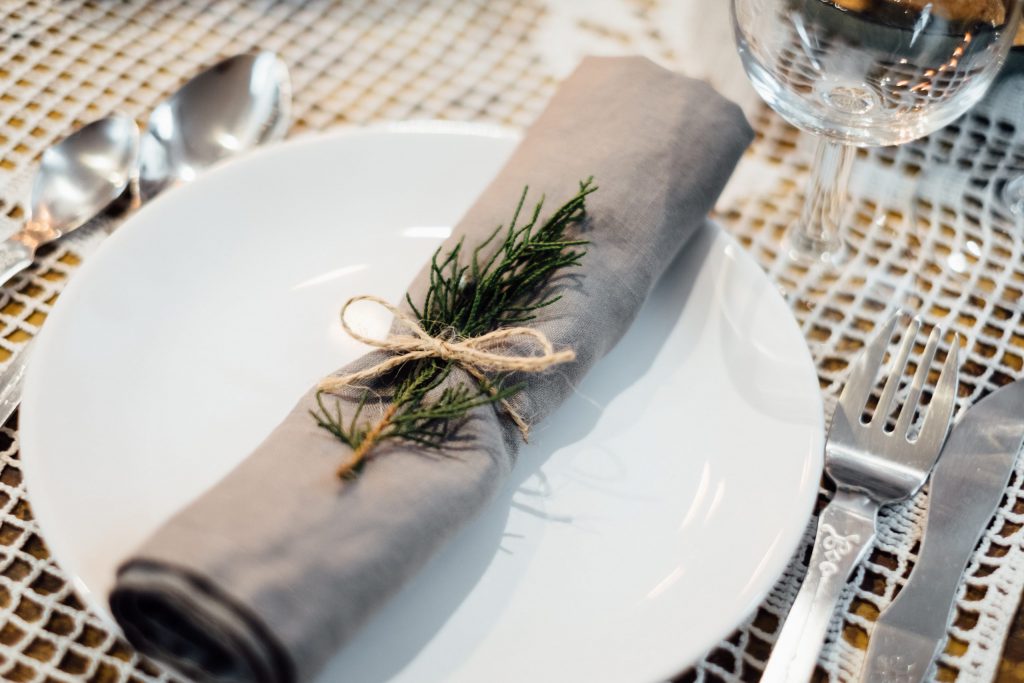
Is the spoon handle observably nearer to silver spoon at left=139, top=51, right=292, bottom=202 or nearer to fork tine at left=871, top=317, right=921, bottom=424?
silver spoon at left=139, top=51, right=292, bottom=202

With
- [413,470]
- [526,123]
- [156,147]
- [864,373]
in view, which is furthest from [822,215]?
[156,147]

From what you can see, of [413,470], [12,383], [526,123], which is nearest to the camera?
[413,470]

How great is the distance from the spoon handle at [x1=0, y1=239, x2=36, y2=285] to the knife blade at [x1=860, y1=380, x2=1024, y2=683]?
62 cm

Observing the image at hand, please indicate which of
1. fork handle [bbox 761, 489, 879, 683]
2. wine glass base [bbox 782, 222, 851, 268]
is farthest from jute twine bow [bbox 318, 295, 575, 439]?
wine glass base [bbox 782, 222, 851, 268]

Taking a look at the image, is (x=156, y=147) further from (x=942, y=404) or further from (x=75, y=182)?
(x=942, y=404)

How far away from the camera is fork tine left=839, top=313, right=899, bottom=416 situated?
0.63m

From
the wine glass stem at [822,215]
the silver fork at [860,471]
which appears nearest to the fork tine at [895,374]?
the silver fork at [860,471]

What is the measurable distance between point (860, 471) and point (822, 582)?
0.09 metres

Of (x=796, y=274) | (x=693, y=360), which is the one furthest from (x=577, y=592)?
(x=796, y=274)

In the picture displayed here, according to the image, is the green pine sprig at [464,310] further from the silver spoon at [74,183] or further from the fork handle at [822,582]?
the silver spoon at [74,183]

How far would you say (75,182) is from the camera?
2.50 ft

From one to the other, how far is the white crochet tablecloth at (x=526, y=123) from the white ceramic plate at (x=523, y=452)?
0.06 meters

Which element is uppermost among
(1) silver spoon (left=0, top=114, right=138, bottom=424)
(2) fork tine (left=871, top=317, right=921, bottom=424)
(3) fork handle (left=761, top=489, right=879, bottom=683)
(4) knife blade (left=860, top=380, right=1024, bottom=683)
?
(1) silver spoon (left=0, top=114, right=138, bottom=424)

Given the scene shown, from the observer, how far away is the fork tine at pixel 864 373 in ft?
2.08
